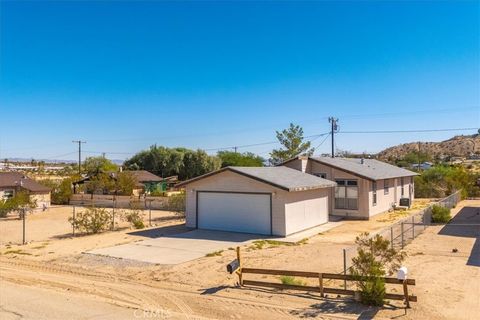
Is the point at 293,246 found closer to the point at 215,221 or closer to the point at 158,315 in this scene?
the point at 215,221

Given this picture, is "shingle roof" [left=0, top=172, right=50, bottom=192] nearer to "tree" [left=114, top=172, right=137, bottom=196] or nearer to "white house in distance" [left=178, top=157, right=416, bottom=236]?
"tree" [left=114, top=172, right=137, bottom=196]

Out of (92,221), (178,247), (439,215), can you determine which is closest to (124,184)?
(92,221)

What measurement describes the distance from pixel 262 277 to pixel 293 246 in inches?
227

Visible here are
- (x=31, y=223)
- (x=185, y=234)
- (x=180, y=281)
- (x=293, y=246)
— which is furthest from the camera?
(x=31, y=223)

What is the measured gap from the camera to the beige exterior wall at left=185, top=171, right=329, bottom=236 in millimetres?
21812

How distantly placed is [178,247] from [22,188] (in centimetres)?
2732

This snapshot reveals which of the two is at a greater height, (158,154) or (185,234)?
(158,154)

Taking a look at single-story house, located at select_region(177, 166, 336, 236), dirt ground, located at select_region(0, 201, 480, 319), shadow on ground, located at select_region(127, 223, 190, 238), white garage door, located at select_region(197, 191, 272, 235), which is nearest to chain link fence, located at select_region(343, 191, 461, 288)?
dirt ground, located at select_region(0, 201, 480, 319)

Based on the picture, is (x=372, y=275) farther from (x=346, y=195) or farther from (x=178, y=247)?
(x=346, y=195)

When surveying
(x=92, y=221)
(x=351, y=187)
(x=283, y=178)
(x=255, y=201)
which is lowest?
(x=92, y=221)

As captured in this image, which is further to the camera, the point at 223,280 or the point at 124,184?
the point at 124,184

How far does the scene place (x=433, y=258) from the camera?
51.1ft

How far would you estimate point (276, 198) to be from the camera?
71.7ft

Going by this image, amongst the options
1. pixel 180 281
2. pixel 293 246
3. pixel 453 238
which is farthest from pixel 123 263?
pixel 453 238
